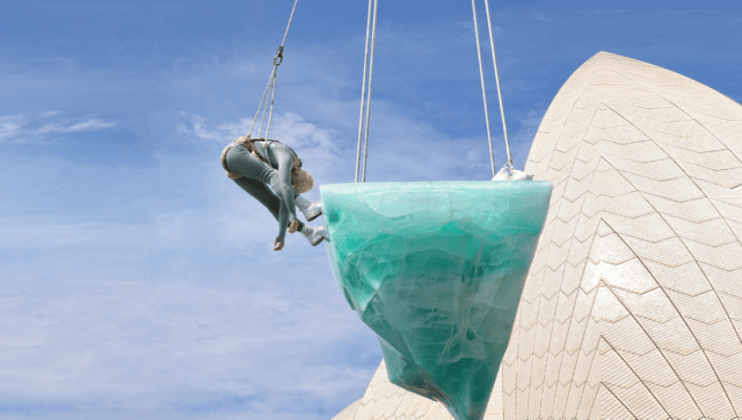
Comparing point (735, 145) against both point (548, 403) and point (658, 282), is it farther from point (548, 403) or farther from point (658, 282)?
point (548, 403)

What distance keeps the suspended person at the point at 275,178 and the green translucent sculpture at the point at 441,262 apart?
17.1 inches

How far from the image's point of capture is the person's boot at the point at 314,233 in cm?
654

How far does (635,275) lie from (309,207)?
707 centimetres

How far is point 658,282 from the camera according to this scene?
1109 cm

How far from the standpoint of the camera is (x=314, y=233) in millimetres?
6566

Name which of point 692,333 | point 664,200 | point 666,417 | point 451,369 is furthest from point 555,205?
point 451,369

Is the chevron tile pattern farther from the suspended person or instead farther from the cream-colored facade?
the suspended person

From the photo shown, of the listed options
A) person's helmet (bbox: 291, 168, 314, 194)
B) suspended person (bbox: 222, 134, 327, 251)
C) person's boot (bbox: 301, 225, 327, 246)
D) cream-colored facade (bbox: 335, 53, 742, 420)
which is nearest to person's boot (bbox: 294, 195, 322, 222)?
suspended person (bbox: 222, 134, 327, 251)

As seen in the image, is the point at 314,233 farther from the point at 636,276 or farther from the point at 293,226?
the point at 636,276

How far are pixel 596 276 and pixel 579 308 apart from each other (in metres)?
0.63

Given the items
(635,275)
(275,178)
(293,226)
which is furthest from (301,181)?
(635,275)

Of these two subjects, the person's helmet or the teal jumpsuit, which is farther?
the person's helmet

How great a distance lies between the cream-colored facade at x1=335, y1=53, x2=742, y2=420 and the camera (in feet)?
34.4

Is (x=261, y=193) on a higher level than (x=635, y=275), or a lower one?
lower
